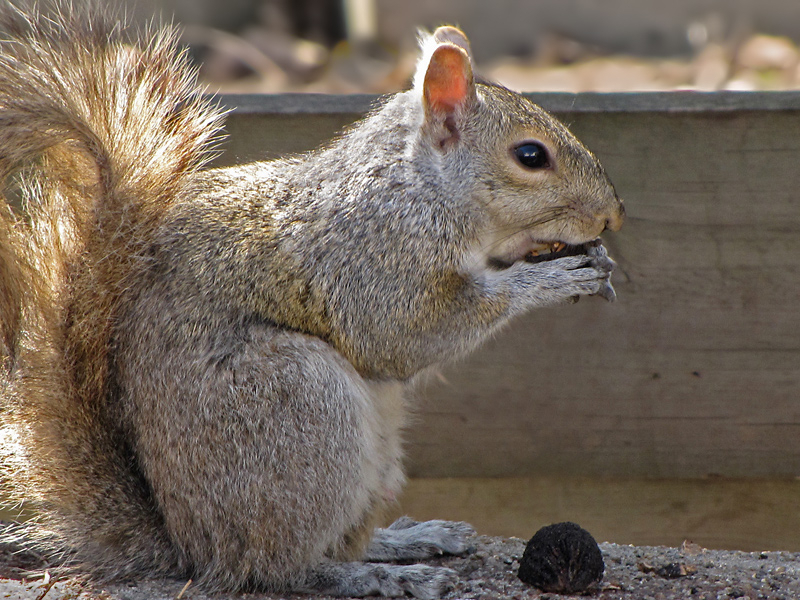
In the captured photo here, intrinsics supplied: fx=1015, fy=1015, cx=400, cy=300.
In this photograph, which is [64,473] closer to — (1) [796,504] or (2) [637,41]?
(1) [796,504]

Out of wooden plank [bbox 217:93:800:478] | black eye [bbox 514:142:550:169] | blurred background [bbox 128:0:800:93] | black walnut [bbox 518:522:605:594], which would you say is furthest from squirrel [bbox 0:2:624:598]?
blurred background [bbox 128:0:800:93]

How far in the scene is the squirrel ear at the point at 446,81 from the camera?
242 centimetres

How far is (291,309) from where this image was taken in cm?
239

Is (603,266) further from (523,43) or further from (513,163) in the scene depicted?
(523,43)

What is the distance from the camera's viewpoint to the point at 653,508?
3012 mm

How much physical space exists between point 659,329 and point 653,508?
1.78ft

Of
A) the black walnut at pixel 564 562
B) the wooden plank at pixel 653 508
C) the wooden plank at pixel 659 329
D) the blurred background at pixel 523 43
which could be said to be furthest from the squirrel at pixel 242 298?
the blurred background at pixel 523 43

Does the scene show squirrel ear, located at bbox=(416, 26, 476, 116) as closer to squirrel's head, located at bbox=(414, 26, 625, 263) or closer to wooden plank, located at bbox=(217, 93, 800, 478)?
squirrel's head, located at bbox=(414, 26, 625, 263)

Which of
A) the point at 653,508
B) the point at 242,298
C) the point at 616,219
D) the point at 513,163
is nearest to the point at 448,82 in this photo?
the point at 513,163

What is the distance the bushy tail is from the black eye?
90 cm

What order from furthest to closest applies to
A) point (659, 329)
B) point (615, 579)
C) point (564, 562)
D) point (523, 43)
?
point (523, 43) → point (659, 329) → point (615, 579) → point (564, 562)

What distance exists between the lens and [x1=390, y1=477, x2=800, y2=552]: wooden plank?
9.75 ft

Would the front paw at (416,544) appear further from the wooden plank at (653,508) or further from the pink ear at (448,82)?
the pink ear at (448,82)

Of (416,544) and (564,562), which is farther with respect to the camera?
(416,544)
